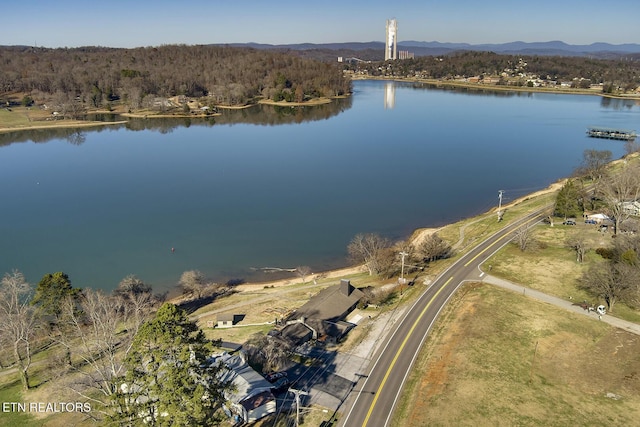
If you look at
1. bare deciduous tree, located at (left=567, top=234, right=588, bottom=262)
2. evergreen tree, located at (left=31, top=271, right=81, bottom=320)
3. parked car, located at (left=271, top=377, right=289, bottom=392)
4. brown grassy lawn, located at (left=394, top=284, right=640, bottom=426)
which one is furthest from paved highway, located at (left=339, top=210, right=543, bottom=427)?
evergreen tree, located at (left=31, top=271, right=81, bottom=320)

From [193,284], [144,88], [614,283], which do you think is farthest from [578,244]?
[144,88]

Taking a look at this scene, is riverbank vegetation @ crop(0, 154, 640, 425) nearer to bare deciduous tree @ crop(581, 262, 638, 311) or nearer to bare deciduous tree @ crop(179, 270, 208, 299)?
bare deciduous tree @ crop(179, 270, 208, 299)

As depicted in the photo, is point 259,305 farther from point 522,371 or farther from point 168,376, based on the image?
point 168,376

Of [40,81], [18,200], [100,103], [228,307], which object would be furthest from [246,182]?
[40,81]

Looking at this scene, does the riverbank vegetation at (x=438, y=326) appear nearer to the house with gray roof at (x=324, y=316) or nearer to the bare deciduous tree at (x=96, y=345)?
the bare deciduous tree at (x=96, y=345)

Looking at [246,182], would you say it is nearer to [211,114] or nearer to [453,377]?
[453,377]
